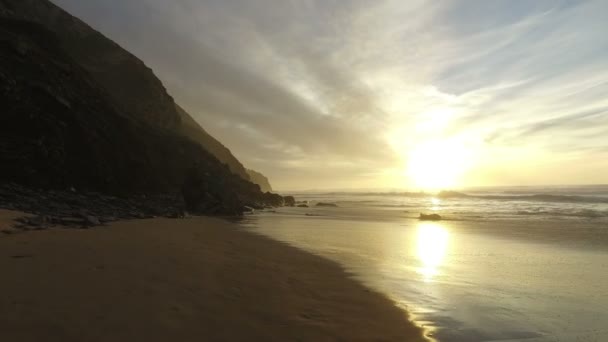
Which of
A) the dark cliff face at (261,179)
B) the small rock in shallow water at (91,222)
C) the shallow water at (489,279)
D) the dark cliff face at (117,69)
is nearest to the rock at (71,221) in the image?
the small rock in shallow water at (91,222)

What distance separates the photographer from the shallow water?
6074 mm

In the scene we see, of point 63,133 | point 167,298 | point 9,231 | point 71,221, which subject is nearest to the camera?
point 167,298

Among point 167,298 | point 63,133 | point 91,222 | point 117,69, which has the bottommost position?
point 167,298

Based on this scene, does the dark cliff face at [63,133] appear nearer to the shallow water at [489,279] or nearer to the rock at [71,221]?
the rock at [71,221]

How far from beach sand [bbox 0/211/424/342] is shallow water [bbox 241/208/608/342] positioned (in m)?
0.99

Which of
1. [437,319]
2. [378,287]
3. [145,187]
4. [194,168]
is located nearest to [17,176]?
[145,187]

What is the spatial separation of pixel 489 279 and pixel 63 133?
24.1 m

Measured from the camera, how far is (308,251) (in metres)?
13.7

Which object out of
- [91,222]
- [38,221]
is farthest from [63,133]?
[38,221]

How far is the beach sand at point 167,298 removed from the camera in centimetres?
469

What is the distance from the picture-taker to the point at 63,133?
73.1ft

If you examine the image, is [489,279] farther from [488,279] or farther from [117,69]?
[117,69]

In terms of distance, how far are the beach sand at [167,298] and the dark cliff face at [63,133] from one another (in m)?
11.8

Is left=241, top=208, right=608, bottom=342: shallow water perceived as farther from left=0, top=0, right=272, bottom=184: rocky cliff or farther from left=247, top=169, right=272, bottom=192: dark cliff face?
left=247, top=169, right=272, bottom=192: dark cliff face
